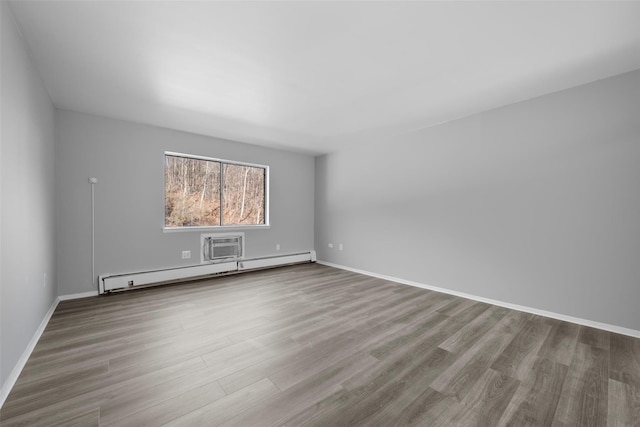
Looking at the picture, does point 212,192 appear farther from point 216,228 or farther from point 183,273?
point 183,273

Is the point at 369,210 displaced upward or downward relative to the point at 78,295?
upward

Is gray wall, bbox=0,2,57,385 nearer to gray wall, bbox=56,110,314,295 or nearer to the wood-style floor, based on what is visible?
the wood-style floor

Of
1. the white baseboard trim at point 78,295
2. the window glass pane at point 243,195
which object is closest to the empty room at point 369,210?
the white baseboard trim at point 78,295

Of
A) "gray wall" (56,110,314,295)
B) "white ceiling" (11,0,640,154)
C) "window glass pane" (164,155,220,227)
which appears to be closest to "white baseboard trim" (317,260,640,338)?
"white ceiling" (11,0,640,154)

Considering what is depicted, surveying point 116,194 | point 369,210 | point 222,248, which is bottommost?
point 222,248

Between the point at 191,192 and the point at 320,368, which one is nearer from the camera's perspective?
the point at 320,368

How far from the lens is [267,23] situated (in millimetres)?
1841

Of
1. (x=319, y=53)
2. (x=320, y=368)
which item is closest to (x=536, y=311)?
(x=320, y=368)

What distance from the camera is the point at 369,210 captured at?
4926mm

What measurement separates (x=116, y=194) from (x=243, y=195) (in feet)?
6.72

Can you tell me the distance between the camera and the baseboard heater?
3.59 meters

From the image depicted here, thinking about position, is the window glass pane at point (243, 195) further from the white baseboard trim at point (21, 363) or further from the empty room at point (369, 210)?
the white baseboard trim at point (21, 363)

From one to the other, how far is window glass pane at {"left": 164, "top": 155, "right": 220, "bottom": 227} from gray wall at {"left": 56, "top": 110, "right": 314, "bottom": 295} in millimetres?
188

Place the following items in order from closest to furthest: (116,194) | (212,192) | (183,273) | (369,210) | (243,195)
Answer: (116,194) < (183,273) < (212,192) < (369,210) < (243,195)
